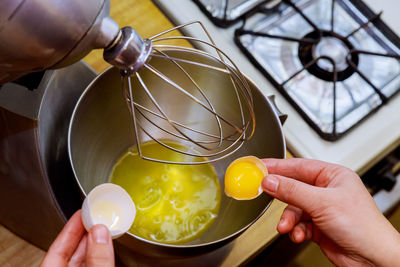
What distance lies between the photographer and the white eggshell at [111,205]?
1.73 feet

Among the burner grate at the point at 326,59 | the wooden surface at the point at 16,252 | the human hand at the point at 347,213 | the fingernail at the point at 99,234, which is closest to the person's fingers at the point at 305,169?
the human hand at the point at 347,213

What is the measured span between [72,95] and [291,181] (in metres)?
0.37

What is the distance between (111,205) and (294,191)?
258mm

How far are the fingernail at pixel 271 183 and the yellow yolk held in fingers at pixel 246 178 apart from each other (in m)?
0.04

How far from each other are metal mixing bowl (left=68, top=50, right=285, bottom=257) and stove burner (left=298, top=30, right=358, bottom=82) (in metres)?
0.19

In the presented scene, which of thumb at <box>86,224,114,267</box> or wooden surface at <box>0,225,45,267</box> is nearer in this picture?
thumb at <box>86,224,114,267</box>

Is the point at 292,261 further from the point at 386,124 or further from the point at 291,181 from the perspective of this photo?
the point at 291,181

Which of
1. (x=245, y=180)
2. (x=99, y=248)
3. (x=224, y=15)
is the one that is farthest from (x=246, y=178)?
(x=224, y=15)

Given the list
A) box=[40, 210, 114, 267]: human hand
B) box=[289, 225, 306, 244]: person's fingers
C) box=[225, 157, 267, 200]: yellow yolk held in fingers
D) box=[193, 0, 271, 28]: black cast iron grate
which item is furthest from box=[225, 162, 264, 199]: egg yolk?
box=[193, 0, 271, 28]: black cast iron grate

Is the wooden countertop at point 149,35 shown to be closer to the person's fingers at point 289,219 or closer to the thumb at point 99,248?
the person's fingers at point 289,219

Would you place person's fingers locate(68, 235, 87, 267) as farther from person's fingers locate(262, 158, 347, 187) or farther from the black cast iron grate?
the black cast iron grate

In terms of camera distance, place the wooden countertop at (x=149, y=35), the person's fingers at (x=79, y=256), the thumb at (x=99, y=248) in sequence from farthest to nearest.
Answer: the wooden countertop at (x=149, y=35) < the person's fingers at (x=79, y=256) < the thumb at (x=99, y=248)

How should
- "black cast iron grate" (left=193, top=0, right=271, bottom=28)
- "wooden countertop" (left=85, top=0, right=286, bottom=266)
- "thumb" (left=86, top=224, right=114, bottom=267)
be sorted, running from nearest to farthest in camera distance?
"thumb" (left=86, top=224, right=114, bottom=267) < "wooden countertop" (left=85, top=0, right=286, bottom=266) < "black cast iron grate" (left=193, top=0, right=271, bottom=28)

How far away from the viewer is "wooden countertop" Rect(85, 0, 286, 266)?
68cm
